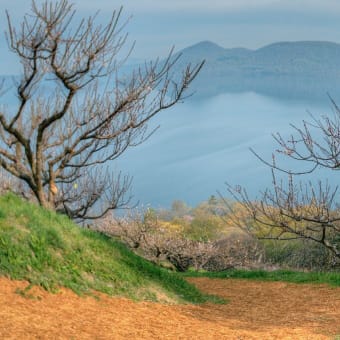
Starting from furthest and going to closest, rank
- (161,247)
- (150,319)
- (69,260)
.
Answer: (161,247), (69,260), (150,319)

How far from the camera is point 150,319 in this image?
848 cm

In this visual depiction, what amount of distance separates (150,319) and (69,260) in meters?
2.06

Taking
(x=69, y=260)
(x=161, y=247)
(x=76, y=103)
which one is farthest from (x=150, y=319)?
(x=161, y=247)

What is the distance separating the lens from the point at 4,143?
15.5m

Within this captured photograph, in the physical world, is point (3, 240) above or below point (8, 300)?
above

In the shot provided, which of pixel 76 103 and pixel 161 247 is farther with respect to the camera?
pixel 161 247

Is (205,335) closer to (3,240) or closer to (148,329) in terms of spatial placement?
(148,329)

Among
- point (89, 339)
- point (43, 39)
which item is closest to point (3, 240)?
point (89, 339)

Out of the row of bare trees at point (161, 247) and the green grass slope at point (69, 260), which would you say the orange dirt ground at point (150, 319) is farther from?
the row of bare trees at point (161, 247)

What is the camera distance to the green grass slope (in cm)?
890

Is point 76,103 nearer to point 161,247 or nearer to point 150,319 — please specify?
point 150,319

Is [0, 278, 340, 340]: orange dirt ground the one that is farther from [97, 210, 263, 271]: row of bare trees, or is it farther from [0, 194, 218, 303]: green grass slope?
[97, 210, 263, 271]: row of bare trees

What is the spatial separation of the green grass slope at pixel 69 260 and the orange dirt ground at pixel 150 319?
378 millimetres

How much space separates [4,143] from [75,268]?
7098mm
